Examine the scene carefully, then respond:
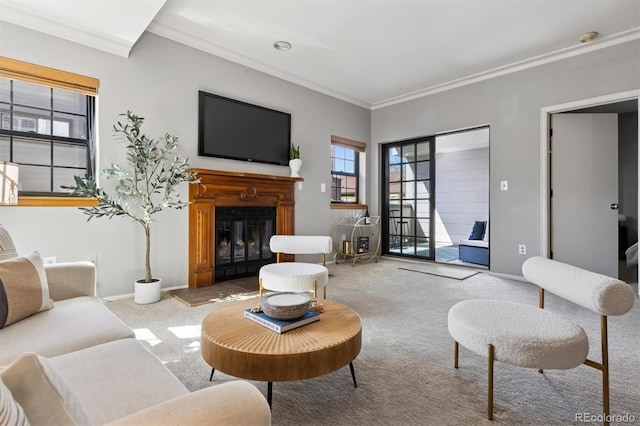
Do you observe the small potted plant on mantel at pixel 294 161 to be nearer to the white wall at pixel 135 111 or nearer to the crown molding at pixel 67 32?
the white wall at pixel 135 111

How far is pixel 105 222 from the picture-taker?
293 cm

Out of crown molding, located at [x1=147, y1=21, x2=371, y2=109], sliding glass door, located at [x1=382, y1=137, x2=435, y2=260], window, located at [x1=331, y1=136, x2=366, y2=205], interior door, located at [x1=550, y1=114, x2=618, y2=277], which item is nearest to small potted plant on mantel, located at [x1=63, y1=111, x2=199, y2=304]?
crown molding, located at [x1=147, y1=21, x2=371, y2=109]

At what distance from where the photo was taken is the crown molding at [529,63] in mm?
3348

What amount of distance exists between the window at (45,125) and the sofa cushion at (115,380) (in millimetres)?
2256

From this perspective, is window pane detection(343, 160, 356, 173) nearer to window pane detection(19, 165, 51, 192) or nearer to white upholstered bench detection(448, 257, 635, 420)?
window pane detection(19, 165, 51, 192)

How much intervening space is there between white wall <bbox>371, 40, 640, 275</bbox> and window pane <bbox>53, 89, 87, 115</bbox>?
14.5 feet

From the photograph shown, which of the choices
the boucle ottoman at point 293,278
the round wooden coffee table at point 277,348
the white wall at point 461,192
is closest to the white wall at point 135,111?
the boucle ottoman at point 293,278

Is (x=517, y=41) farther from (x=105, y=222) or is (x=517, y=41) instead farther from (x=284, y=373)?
(x=105, y=222)

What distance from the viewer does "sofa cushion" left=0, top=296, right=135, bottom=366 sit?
1.15 meters

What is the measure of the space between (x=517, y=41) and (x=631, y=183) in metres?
3.17

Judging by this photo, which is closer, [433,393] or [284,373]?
[284,373]

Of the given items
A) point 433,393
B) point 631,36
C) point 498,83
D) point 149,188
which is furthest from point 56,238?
point 631,36

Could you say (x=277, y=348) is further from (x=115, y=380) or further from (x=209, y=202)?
(x=209, y=202)

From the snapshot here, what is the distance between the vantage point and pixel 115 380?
94 cm
